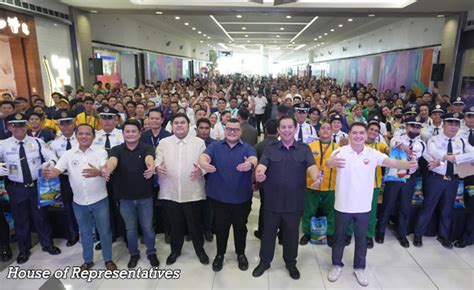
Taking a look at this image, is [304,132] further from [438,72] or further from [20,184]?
[438,72]

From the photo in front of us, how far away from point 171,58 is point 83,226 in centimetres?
1807

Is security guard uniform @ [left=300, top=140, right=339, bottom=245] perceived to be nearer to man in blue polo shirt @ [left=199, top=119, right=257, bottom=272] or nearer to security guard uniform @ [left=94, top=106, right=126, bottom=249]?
man in blue polo shirt @ [left=199, top=119, right=257, bottom=272]

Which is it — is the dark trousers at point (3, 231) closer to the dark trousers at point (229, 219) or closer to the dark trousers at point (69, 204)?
the dark trousers at point (69, 204)

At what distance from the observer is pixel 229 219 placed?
11.3 feet

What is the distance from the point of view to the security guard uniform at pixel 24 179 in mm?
3570

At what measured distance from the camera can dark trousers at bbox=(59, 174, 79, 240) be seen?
397 centimetres

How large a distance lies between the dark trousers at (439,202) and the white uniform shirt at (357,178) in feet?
4.16

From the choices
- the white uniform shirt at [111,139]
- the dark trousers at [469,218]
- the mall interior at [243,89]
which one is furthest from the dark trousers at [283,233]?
the dark trousers at [469,218]

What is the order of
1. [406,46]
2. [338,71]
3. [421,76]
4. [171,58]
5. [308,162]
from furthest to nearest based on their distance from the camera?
[338,71] → [171,58] → [406,46] → [421,76] → [308,162]

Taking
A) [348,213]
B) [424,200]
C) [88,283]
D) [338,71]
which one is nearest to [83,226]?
[88,283]

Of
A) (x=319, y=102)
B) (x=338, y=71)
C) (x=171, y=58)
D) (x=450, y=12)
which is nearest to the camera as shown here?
(x=319, y=102)

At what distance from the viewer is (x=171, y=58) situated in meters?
20.1

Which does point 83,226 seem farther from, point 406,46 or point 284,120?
point 406,46

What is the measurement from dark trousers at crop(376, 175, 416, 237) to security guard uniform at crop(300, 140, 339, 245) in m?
0.66
